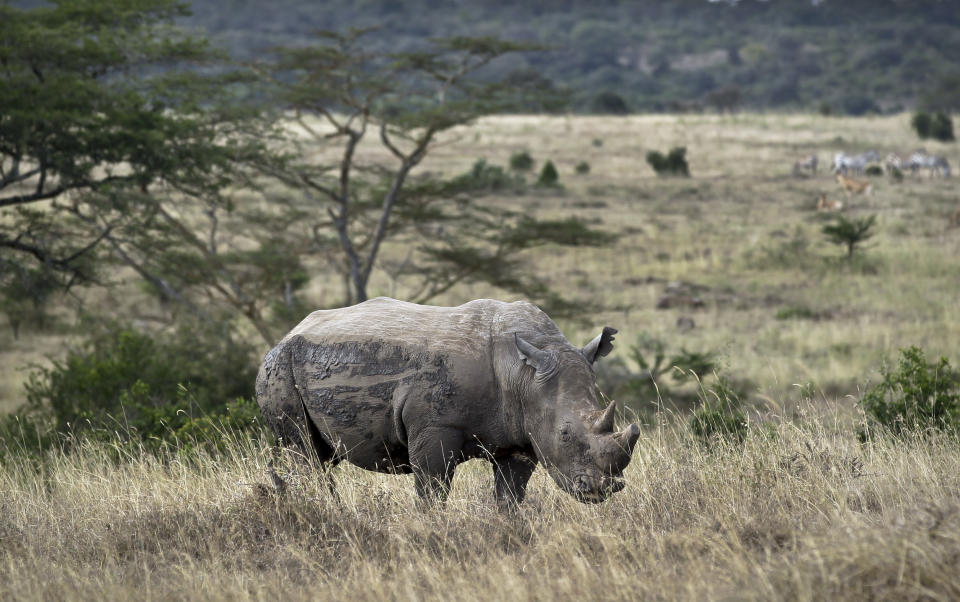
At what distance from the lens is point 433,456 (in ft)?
16.4

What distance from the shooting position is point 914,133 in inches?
2445

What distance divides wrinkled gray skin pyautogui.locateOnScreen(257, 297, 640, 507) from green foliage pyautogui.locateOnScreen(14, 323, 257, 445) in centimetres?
391

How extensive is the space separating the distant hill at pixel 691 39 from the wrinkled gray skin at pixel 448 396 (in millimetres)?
79893

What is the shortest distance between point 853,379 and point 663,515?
43.6ft

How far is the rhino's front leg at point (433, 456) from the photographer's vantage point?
498 centimetres

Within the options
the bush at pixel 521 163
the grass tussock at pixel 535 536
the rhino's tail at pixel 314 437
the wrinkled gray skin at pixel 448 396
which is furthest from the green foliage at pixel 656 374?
the bush at pixel 521 163

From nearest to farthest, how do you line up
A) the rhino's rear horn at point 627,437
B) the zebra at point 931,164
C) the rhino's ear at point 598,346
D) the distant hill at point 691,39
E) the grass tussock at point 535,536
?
the grass tussock at point 535,536 → the rhino's rear horn at point 627,437 → the rhino's ear at point 598,346 → the zebra at point 931,164 → the distant hill at point 691,39

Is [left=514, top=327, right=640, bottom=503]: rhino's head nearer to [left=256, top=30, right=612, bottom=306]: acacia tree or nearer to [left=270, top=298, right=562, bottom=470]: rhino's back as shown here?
[left=270, top=298, right=562, bottom=470]: rhino's back

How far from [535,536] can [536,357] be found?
0.86 meters

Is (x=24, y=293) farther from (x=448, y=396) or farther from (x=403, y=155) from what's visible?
(x=448, y=396)

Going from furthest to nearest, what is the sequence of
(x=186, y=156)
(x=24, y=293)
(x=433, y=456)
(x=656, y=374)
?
1. (x=24, y=293)
2. (x=656, y=374)
3. (x=186, y=156)
4. (x=433, y=456)

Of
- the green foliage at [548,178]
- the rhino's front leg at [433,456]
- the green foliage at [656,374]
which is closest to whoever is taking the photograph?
the rhino's front leg at [433,456]

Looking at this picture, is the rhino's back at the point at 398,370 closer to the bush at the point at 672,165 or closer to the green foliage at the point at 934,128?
the bush at the point at 672,165

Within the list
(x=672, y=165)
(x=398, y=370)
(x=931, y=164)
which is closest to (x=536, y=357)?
(x=398, y=370)
